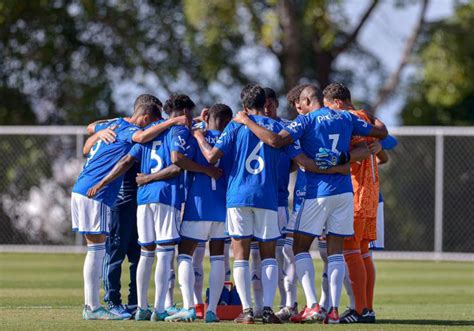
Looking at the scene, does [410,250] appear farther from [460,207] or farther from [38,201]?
[38,201]

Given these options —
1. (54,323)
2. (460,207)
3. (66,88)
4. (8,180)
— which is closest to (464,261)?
(460,207)

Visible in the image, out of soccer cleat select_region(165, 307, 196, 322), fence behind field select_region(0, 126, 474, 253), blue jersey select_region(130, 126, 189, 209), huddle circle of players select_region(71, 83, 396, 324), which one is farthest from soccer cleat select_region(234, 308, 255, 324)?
fence behind field select_region(0, 126, 474, 253)

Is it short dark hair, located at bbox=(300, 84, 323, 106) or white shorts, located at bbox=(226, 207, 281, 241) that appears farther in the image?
short dark hair, located at bbox=(300, 84, 323, 106)

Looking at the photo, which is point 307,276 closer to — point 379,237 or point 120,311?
point 379,237

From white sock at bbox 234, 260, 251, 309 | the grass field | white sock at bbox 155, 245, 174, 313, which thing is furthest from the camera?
white sock at bbox 155, 245, 174, 313

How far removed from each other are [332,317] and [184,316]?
1.51 metres

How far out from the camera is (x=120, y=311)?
41.3 feet

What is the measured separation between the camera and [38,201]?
Answer: 90.5 ft

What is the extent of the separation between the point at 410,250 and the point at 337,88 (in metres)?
14.2

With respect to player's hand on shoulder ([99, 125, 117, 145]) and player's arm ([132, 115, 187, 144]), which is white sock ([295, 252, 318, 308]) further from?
player's hand on shoulder ([99, 125, 117, 145])

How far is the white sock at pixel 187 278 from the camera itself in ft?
39.4

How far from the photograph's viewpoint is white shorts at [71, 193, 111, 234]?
485 inches

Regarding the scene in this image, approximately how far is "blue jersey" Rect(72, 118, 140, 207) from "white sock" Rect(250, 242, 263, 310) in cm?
167

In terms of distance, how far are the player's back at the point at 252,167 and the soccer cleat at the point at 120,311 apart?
172 cm
